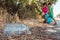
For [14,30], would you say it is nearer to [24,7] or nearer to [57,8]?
[24,7]

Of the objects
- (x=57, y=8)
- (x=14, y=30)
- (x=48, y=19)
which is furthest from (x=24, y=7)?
(x=57, y=8)

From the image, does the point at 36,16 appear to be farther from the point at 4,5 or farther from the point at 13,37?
the point at 13,37

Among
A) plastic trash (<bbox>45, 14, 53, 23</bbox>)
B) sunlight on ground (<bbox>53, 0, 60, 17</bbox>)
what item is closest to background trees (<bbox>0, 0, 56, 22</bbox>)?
plastic trash (<bbox>45, 14, 53, 23</bbox>)

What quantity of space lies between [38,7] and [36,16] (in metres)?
0.68

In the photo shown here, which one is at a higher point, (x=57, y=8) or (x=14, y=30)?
(x=57, y=8)

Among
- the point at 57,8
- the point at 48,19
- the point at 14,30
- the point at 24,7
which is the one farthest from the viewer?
the point at 57,8

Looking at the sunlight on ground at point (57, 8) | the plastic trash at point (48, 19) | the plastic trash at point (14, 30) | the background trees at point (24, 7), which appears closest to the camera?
the plastic trash at point (14, 30)

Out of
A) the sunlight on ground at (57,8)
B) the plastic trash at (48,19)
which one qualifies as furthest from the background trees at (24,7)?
the sunlight on ground at (57,8)

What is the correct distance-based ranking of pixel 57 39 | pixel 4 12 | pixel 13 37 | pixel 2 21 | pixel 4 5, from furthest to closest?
1. pixel 4 5
2. pixel 4 12
3. pixel 2 21
4. pixel 57 39
5. pixel 13 37

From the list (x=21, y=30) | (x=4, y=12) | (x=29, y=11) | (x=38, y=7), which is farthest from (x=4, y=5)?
(x=21, y=30)

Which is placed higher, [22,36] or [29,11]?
[29,11]

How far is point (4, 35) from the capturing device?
29.9 ft

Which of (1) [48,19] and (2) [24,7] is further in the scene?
(1) [48,19]

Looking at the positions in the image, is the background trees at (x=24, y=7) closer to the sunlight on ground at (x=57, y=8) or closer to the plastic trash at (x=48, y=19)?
the plastic trash at (x=48, y=19)
